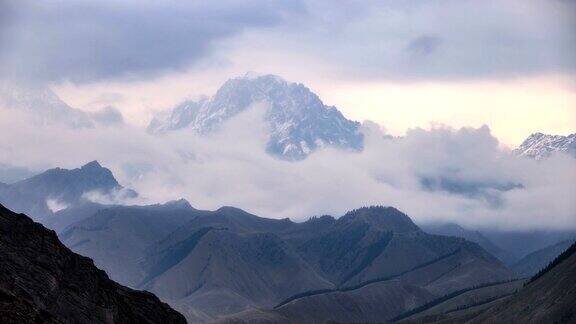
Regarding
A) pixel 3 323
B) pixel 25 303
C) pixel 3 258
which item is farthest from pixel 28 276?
pixel 3 323

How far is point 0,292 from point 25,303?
205 inches

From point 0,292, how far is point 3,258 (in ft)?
130

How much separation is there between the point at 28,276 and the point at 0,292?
3888 cm

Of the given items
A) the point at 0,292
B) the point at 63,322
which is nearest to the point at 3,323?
the point at 0,292

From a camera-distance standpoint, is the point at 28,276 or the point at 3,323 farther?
the point at 28,276

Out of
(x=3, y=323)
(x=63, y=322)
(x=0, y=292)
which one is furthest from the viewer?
(x=63, y=322)

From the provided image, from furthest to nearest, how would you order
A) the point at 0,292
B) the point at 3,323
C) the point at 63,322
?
1. the point at 63,322
2. the point at 0,292
3. the point at 3,323

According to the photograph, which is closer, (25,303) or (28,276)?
(25,303)

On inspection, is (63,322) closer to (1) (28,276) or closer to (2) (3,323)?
(1) (28,276)

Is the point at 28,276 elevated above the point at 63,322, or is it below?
above

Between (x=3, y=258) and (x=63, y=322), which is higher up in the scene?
(x=3, y=258)

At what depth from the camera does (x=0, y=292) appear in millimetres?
159375

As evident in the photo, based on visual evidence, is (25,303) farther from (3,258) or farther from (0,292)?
(3,258)

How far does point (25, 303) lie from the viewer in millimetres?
163250
